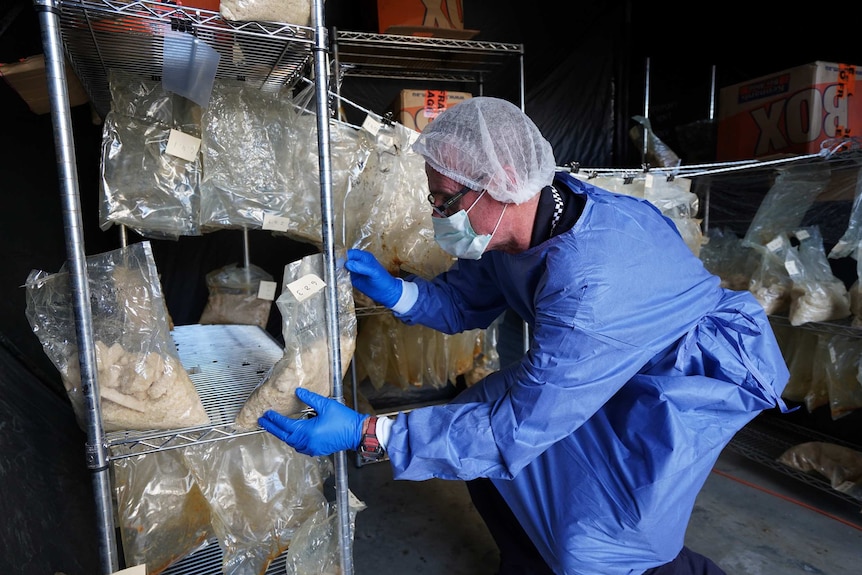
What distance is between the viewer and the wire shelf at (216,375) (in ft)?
2.98

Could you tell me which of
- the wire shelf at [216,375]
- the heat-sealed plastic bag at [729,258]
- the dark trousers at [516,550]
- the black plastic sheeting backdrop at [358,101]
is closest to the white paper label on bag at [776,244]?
the heat-sealed plastic bag at [729,258]

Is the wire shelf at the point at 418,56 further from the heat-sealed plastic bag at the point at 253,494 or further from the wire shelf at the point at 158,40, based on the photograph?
the heat-sealed plastic bag at the point at 253,494

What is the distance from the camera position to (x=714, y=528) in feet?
5.45

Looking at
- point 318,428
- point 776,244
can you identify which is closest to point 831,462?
point 776,244

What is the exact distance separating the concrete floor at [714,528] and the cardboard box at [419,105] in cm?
141

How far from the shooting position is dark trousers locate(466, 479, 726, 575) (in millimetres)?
1224

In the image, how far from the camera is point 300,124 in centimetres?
131

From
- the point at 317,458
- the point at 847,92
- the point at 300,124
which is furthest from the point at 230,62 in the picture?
the point at 847,92

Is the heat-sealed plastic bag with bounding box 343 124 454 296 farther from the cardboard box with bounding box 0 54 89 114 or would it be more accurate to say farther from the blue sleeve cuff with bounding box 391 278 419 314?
the cardboard box with bounding box 0 54 89 114

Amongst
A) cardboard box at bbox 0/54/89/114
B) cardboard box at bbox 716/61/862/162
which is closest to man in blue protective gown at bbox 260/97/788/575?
cardboard box at bbox 0/54/89/114

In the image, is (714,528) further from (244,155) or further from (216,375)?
(244,155)

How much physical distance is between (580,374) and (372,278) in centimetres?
57

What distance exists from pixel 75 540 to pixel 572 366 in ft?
3.89

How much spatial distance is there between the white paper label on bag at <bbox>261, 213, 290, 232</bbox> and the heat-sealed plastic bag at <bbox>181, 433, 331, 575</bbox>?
20.5 inches
